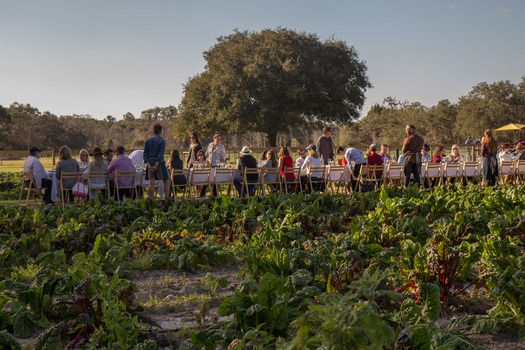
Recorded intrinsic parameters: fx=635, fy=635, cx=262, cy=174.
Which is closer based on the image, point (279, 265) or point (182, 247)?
point (279, 265)

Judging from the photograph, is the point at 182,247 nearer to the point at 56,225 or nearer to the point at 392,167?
the point at 56,225

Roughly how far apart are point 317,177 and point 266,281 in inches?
451

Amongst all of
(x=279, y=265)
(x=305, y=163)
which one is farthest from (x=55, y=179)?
(x=279, y=265)

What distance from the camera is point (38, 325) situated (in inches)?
163

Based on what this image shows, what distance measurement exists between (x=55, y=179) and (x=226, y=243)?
263 inches

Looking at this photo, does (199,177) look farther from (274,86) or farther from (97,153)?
(274,86)

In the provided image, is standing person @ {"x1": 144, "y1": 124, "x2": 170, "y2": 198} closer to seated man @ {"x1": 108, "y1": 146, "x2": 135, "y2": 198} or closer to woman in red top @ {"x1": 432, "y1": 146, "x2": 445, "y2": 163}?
seated man @ {"x1": 108, "y1": 146, "x2": 135, "y2": 198}

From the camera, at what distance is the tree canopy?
39.1m

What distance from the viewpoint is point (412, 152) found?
49.0 feet

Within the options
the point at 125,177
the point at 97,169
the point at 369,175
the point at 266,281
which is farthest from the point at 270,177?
the point at 266,281

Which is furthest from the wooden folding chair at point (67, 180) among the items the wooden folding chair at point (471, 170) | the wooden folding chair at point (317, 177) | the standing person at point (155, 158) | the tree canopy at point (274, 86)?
the tree canopy at point (274, 86)

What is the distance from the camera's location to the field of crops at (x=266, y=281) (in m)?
3.07

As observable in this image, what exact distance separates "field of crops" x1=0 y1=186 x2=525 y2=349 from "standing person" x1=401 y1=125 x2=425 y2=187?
559 centimetres

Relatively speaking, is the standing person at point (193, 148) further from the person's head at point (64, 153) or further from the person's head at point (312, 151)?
the person's head at point (64, 153)
